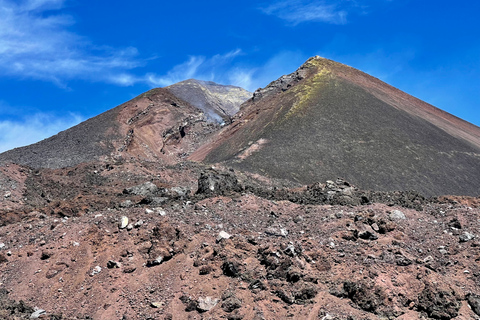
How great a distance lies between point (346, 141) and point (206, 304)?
3179cm

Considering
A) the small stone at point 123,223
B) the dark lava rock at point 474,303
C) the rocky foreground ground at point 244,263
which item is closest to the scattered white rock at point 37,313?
the rocky foreground ground at point 244,263

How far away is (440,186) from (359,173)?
7.17 metres

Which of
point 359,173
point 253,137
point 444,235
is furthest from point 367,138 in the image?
point 444,235

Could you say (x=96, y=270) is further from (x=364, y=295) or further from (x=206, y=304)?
(x=364, y=295)

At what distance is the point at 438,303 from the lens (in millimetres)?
8430

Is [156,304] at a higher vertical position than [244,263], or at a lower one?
lower

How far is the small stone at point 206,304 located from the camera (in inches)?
326

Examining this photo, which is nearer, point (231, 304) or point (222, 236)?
point (231, 304)

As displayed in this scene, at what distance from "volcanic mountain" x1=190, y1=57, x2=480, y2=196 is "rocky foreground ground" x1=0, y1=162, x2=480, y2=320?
18.4m

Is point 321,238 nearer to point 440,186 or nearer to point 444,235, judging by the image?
point 444,235

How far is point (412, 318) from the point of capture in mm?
8203

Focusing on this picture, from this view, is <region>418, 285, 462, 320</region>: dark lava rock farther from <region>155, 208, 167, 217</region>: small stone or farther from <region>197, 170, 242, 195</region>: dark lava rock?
<region>197, 170, 242, 195</region>: dark lava rock

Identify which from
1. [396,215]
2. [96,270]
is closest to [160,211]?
[96,270]

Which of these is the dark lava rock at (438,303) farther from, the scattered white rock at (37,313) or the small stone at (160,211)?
the scattered white rock at (37,313)
